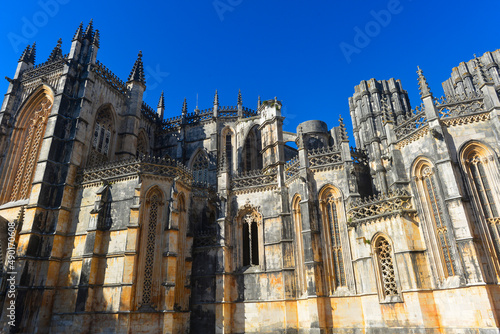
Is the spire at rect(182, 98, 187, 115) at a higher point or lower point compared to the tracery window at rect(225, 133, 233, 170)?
higher

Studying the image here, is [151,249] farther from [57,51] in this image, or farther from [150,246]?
[57,51]

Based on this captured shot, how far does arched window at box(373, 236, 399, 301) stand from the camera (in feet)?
54.6

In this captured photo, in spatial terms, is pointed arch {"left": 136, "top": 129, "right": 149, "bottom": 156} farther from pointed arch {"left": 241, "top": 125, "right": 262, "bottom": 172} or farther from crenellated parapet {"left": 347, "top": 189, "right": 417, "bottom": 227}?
crenellated parapet {"left": 347, "top": 189, "right": 417, "bottom": 227}

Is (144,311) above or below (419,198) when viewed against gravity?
below

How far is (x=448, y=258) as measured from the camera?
15352 mm

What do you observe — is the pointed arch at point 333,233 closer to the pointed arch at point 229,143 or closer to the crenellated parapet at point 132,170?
the crenellated parapet at point 132,170

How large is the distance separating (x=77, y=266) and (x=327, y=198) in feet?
53.5

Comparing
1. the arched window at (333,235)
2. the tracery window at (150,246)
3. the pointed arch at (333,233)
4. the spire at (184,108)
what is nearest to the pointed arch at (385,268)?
the pointed arch at (333,233)

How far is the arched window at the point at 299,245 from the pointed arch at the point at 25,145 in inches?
772

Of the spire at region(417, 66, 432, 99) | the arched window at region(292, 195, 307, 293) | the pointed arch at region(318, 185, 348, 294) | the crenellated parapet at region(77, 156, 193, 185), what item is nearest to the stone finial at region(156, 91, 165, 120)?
the crenellated parapet at region(77, 156, 193, 185)

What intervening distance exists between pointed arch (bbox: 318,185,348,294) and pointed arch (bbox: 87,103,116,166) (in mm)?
17376

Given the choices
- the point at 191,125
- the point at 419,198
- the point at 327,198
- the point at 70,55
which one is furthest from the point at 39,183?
the point at 419,198

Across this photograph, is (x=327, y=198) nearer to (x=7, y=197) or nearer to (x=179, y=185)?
(x=179, y=185)

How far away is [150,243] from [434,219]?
15.9 meters
